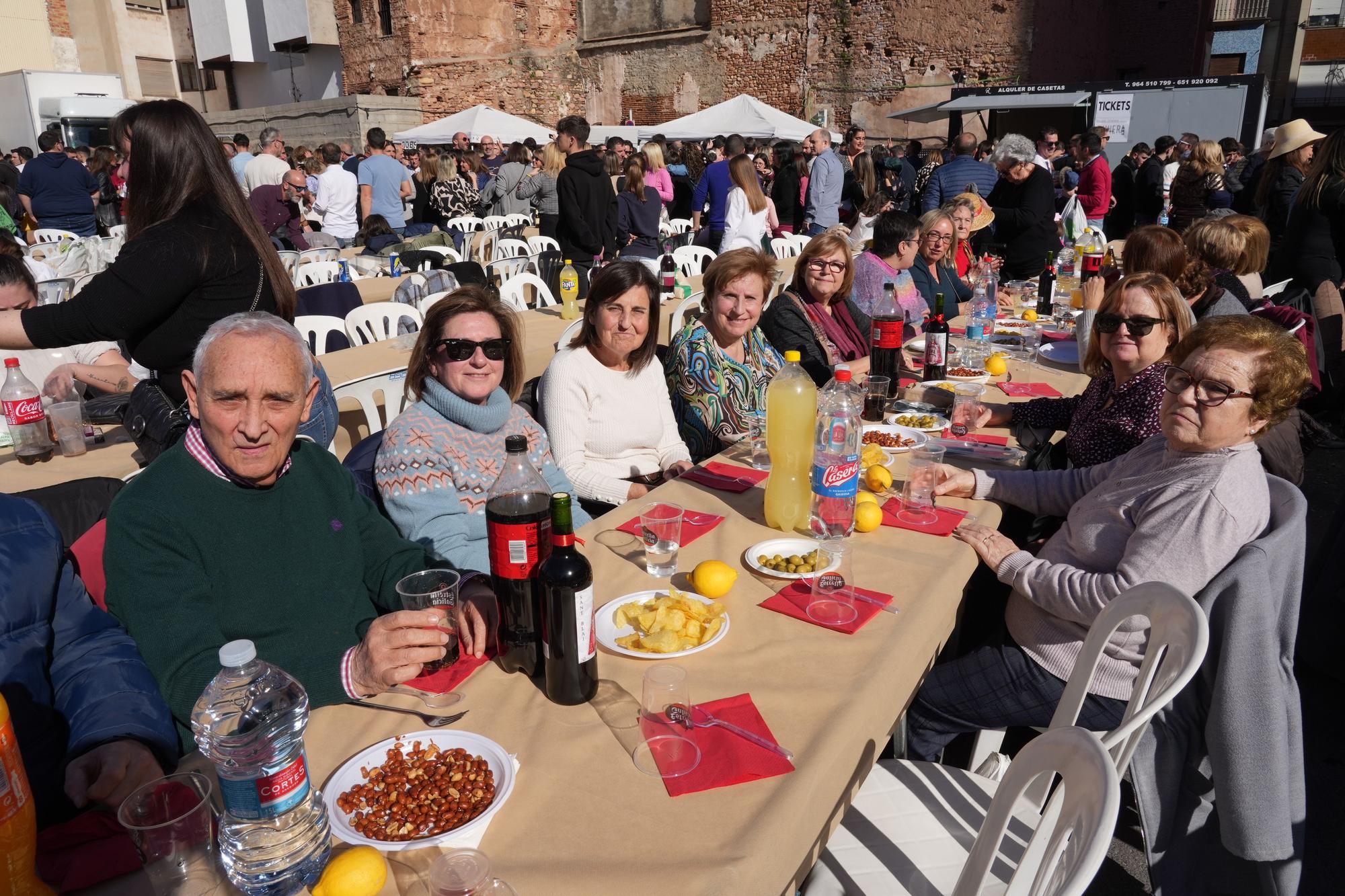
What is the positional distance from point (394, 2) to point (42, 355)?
23790 mm

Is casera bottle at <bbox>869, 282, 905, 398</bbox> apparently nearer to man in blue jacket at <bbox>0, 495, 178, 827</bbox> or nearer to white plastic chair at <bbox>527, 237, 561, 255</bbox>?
man in blue jacket at <bbox>0, 495, 178, 827</bbox>

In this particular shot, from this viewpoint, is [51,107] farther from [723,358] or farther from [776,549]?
[776,549]

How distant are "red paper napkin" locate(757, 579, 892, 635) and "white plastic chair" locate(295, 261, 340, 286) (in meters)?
6.18

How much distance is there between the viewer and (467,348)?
2.32m

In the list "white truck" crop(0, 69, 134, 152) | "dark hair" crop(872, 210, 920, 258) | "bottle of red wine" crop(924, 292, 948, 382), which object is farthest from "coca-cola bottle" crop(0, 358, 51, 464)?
"white truck" crop(0, 69, 134, 152)

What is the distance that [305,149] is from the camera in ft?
39.1

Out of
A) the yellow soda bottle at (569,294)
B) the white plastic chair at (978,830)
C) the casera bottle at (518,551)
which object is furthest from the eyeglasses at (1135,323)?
the yellow soda bottle at (569,294)

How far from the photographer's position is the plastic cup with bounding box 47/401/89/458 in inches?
115

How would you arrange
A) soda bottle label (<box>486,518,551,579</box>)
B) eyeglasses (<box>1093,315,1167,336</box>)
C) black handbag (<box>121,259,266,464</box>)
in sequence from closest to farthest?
soda bottle label (<box>486,518,551,579</box>), black handbag (<box>121,259,266,464</box>), eyeglasses (<box>1093,315,1167,336</box>)

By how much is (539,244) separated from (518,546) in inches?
297

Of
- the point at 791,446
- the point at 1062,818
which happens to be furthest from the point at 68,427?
the point at 1062,818

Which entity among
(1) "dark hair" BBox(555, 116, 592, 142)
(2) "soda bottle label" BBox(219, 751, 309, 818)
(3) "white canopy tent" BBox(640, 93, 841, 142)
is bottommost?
(2) "soda bottle label" BBox(219, 751, 309, 818)

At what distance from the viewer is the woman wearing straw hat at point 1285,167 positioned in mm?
6707

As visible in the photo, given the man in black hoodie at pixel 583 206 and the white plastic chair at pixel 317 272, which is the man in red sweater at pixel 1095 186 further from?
the white plastic chair at pixel 317 272
